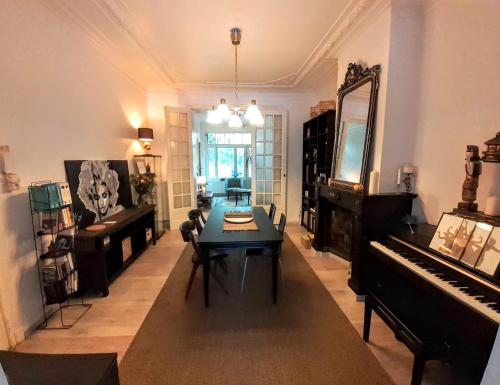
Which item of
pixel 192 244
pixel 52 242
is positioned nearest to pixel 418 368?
pixel 192 244

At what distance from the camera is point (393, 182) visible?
2482 millimetres

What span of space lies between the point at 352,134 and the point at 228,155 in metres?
7.30

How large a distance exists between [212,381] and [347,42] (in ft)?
12.2

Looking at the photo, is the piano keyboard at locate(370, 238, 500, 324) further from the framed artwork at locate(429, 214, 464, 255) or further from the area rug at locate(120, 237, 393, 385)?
the area rug at locate(120, 237, 393, 385)

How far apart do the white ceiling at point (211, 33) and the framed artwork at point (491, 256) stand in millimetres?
2273

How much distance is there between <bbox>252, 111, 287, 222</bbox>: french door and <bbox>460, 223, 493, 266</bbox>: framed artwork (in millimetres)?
3943

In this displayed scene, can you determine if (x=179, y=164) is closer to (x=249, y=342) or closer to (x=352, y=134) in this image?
(x=352, y=134)

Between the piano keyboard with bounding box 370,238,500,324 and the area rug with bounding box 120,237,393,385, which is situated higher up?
the piano keyboard with bounding box 370,238,500,324

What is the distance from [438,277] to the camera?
57.5 inches

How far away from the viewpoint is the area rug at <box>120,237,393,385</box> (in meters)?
1.62

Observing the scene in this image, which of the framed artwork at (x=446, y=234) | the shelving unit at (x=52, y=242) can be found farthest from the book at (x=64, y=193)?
the framed artwork at (x=446, y=234)

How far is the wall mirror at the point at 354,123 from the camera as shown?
8.40 feet

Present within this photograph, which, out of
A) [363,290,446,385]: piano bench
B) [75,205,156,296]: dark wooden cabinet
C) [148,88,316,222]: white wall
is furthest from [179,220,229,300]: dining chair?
[148,88,316,222]: white wall

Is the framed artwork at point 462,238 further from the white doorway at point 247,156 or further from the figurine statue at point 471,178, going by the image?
the white doorway at point 247,156
